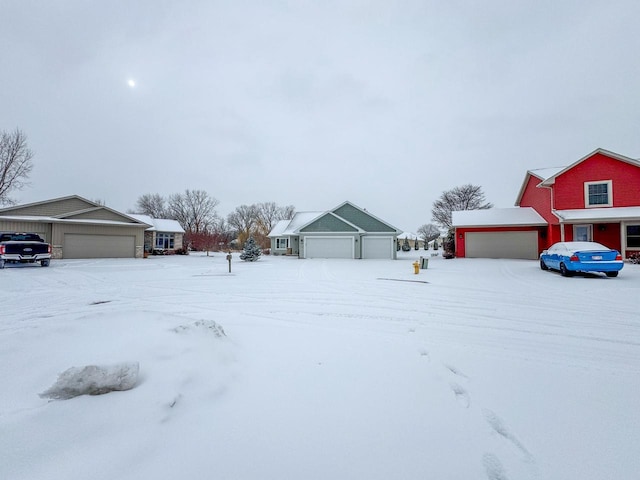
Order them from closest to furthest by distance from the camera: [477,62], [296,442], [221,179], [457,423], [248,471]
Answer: [248,471], [296,442], [457,423], [477,62], [221,179]

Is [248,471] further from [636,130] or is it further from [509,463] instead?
[636,130]

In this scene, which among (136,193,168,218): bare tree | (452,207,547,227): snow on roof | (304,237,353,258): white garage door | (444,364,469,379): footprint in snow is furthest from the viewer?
(136,193,168,218): bare tree

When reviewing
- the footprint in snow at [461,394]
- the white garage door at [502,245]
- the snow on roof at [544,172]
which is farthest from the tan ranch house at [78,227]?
the snow on roof at [544,172]

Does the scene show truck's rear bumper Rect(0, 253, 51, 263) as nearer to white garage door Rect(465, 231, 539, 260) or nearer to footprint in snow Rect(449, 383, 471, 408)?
footprint in snow Rect(449, 383, 471, 408)

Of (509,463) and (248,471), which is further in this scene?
(509,463)

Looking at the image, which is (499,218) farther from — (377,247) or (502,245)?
(377,247)

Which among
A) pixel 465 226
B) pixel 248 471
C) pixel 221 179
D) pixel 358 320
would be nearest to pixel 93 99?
pixel 358 320

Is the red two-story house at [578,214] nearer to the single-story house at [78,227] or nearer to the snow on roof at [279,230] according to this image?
the snow on roof at [279,230]

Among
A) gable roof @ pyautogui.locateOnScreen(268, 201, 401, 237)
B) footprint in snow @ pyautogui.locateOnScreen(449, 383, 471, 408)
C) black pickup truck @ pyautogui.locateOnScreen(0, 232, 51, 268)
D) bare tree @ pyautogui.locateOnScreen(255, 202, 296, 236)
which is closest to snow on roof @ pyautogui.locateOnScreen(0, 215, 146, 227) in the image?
black pickup truck @ pyautogui.locateOnScreen(0, 232, 51, 268)

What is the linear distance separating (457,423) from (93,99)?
29.3 m

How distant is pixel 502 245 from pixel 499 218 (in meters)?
2.16

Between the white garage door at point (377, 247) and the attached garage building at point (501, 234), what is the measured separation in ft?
18.4

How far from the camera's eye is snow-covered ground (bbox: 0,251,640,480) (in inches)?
65.1

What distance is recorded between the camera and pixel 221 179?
56.3 m
